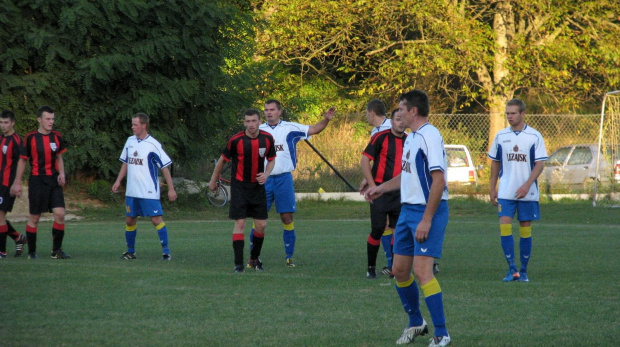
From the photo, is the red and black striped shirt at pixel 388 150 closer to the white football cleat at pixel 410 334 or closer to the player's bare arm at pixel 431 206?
the white football cleat at pixel 410 334

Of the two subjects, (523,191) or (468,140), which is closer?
(523,191)

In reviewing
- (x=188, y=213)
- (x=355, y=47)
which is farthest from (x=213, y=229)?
(x=355, y=47)

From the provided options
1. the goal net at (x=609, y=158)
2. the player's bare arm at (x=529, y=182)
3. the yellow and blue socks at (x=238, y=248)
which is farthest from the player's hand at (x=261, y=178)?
the goal net at (x=609, y=158)

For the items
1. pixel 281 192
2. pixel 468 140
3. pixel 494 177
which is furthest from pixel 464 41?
pixel 494 177

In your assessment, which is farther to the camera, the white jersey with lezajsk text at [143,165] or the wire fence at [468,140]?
the wire fence at [468,140]

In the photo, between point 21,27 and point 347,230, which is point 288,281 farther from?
point 21,27

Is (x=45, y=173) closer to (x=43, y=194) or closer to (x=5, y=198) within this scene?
(x=43, y=194)

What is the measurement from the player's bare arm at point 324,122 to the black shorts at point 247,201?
1240mm

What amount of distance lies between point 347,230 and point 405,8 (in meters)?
13.1

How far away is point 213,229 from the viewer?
56.3ft

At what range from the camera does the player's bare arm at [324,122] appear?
10.4 meters

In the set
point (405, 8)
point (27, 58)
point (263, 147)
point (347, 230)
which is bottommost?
point (347, 230)

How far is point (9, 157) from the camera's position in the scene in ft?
38.2

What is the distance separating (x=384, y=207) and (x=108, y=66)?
13297mm
